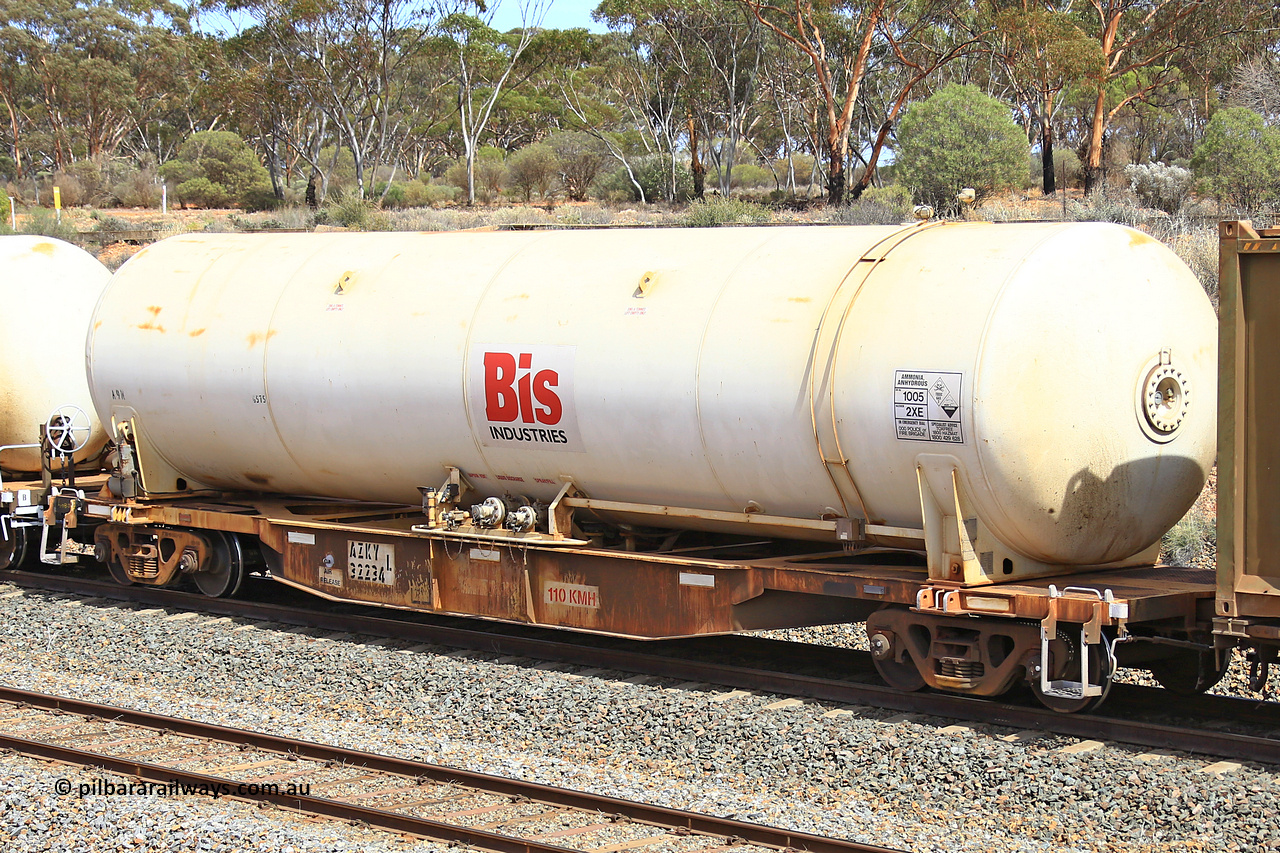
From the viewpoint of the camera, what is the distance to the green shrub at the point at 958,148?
1499 inches

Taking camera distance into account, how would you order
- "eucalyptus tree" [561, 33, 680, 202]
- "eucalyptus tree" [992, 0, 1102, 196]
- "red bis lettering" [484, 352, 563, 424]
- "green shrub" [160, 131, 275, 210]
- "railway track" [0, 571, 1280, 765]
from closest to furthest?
"railway track" [0, 571, 1280, 765] → "red bis lettering" [484, 352, 563, 424] → "eucalyptus tree" [992, 0, 1102, 196] → "eucalyptus tree" [561, 33, 680, 202] → "green shrub" [160, 131, 275, 210]

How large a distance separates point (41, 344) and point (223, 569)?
3.66 meters

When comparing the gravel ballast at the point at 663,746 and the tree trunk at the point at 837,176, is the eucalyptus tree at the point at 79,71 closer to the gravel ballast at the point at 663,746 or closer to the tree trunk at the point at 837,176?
the tree trunk at the point at 837,176

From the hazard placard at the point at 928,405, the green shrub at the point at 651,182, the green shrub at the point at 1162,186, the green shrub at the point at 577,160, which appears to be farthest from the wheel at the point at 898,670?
the green shrub at the point at 577,160

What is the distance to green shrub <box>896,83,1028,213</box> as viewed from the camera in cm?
3806

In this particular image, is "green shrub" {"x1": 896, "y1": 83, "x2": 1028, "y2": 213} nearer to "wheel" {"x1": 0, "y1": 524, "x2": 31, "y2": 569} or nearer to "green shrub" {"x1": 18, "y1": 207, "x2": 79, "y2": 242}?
"green shrub" {"x1": 18, "y1": 207, "x2": 79, "y2": 242}

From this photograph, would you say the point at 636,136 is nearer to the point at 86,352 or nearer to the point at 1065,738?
the point at 86,352

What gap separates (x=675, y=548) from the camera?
35.7 feet

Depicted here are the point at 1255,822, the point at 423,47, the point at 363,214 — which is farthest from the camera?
the point at 423,47

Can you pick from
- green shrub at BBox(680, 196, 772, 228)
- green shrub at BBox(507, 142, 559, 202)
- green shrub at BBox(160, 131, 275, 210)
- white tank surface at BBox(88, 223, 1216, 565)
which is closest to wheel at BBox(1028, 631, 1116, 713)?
white tank surface at BBox(88, 223, 1216, 565)

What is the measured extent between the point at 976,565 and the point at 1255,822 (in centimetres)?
233

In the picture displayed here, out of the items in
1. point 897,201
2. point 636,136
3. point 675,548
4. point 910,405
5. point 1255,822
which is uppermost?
point 636,136

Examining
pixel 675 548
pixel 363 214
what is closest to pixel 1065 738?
pixel 675 548

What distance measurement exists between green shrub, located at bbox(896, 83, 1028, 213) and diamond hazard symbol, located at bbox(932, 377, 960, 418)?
98.6 ft
